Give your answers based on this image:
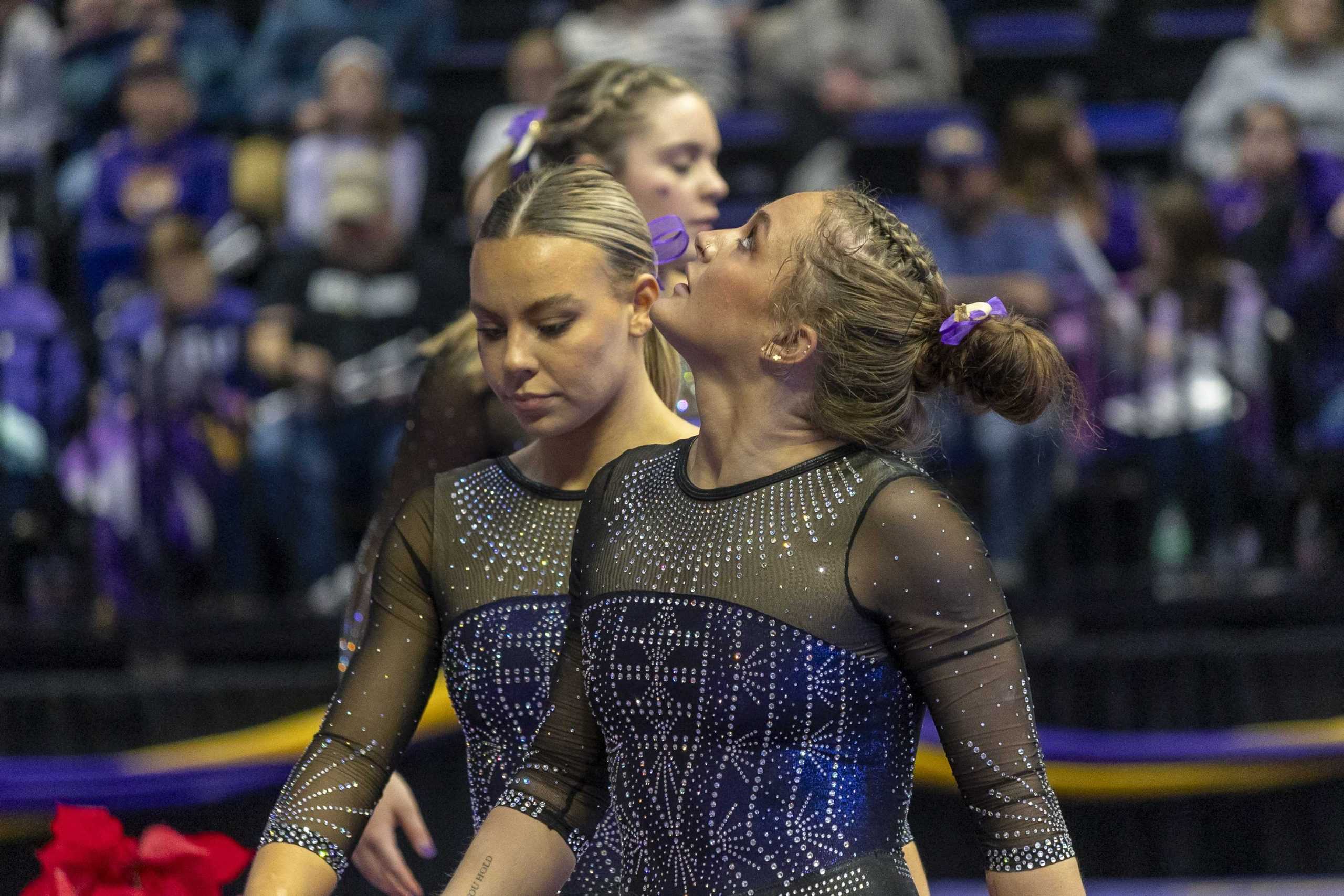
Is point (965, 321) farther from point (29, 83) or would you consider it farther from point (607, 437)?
point (29, 83)

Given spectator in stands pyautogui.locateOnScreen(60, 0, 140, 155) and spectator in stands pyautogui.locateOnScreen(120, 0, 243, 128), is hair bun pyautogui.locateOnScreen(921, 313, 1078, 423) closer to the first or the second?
spectator in stands pyautogui.locateOnScreen(120, 0, 243, 128)

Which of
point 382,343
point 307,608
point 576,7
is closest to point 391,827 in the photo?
point 307,608

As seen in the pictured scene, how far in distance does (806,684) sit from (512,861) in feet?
1.18

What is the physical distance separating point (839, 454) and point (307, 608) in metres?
3.54

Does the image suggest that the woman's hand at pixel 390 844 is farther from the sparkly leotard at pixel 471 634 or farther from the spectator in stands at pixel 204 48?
the spectator in stands at pixel 204 48

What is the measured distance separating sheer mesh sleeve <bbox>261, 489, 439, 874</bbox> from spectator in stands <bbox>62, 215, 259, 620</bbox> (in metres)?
3.24

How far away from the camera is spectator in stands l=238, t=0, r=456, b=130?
680cm

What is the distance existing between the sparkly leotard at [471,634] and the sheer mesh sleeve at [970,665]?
1.54 ft

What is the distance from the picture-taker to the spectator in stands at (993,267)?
16.2 feet

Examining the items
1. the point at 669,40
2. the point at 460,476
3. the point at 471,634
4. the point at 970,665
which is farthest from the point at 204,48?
the point at 970,665

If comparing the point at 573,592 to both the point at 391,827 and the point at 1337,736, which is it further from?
the point at 1337,736

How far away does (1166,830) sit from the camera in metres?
4.52

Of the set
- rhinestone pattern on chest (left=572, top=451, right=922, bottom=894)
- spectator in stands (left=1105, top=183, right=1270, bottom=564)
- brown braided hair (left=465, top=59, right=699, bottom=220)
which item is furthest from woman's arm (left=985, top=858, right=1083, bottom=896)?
spectator in stands (left=1105, top=183, right=1270, bottom=564)

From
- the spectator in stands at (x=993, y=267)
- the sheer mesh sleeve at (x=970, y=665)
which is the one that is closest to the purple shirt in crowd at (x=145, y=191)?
the spectator in stands at (x=993, y=267)
